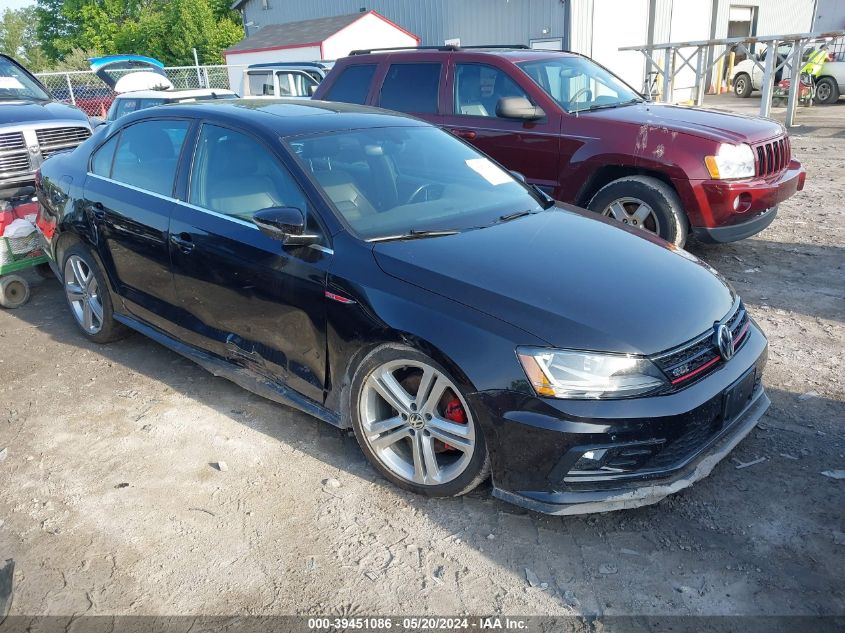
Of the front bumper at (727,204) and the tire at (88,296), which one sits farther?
the front bumper at (727,204)

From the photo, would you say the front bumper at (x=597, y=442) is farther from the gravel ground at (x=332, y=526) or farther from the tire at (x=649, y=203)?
the tire at (x=649, y=203)

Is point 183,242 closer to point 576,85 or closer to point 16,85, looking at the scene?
Result: point 576,85

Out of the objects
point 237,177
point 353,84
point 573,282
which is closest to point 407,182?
point 237,177

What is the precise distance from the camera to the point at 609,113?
645 cm

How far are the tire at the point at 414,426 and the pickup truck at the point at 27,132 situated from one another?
5094 millimetres

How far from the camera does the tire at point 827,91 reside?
20172 mm

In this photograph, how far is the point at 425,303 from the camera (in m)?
3.06

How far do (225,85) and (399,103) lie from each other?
21443 mm

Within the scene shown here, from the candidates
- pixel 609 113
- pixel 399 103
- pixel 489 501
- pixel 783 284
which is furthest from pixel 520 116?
pixel 489 501

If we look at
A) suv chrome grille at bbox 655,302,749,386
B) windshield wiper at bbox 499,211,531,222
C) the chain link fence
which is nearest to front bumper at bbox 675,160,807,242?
windshield wiper at bbox 499,211,531,222

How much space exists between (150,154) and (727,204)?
4410 mm

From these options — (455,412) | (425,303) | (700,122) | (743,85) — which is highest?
(700,122)

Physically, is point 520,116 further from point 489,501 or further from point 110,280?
point 489,501

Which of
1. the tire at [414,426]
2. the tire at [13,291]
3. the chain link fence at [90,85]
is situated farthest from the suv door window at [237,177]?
the chain link fence at [90,85]
